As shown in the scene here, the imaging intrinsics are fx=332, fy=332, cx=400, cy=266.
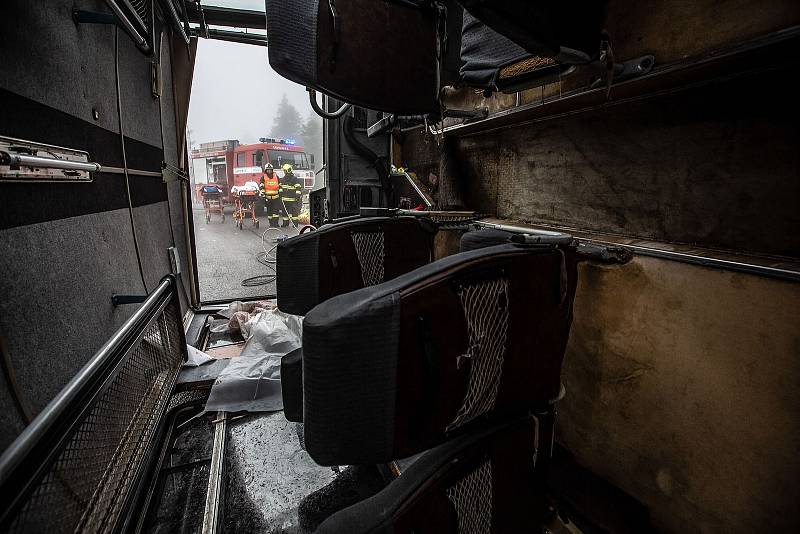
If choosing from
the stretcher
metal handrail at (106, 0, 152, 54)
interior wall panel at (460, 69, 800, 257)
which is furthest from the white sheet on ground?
the stretcher

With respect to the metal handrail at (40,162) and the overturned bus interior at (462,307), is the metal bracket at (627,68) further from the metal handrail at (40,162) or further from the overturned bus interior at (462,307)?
the metal handrail at (40,162)

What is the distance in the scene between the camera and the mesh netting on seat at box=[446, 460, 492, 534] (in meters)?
1.02

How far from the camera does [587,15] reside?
1282 mm

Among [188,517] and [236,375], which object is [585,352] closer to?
[188,517]

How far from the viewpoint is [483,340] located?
39.4 inches

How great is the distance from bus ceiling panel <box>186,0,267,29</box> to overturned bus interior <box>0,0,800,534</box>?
1.78m

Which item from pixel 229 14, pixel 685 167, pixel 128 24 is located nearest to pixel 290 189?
pixel 229 14

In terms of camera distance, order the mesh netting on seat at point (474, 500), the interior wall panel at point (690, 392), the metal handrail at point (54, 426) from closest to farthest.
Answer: the metal handrail at point (54, 426)
the mesh netting on seat at point (474, 500)
the interior wall panel at point (690, 392)

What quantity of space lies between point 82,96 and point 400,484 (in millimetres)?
2532

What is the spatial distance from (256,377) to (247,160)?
1491 centimetres

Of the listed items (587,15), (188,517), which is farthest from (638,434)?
(188,517)

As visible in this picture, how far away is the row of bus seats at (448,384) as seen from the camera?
0.79 meters

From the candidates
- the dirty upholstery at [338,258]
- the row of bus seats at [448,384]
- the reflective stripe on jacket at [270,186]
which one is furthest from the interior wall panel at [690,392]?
the reflective stripe on jacket at [270,186]

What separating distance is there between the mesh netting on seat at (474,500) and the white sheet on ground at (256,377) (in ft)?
5.42
